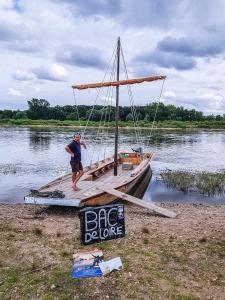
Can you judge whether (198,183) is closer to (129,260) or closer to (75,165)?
(75,165)

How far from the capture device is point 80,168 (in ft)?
51.1

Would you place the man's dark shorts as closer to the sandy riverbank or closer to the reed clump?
the sandy riverbank

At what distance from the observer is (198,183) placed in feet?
72.4

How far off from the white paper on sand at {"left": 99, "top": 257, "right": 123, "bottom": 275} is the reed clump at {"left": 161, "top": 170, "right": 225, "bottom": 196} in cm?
1311

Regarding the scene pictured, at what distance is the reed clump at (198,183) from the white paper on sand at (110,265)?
1311 centimetres

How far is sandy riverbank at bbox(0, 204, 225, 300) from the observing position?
23.4 ft

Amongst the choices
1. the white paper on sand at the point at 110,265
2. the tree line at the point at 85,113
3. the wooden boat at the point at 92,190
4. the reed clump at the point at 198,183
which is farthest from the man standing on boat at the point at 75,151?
the tree line at the point at 85,113

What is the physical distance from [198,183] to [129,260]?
14.5 m

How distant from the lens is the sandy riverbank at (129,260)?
7.14 metres

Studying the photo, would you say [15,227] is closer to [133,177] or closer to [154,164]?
[133,177]

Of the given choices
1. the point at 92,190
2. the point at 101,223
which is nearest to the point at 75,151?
the point at 92,190

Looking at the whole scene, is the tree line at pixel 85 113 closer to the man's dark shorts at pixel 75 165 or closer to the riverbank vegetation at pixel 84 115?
the riverbank vegetation at pixel 84 115

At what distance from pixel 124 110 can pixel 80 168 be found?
4538 inches

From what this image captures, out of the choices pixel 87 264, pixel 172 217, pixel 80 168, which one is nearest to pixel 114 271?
pixel 87 264
